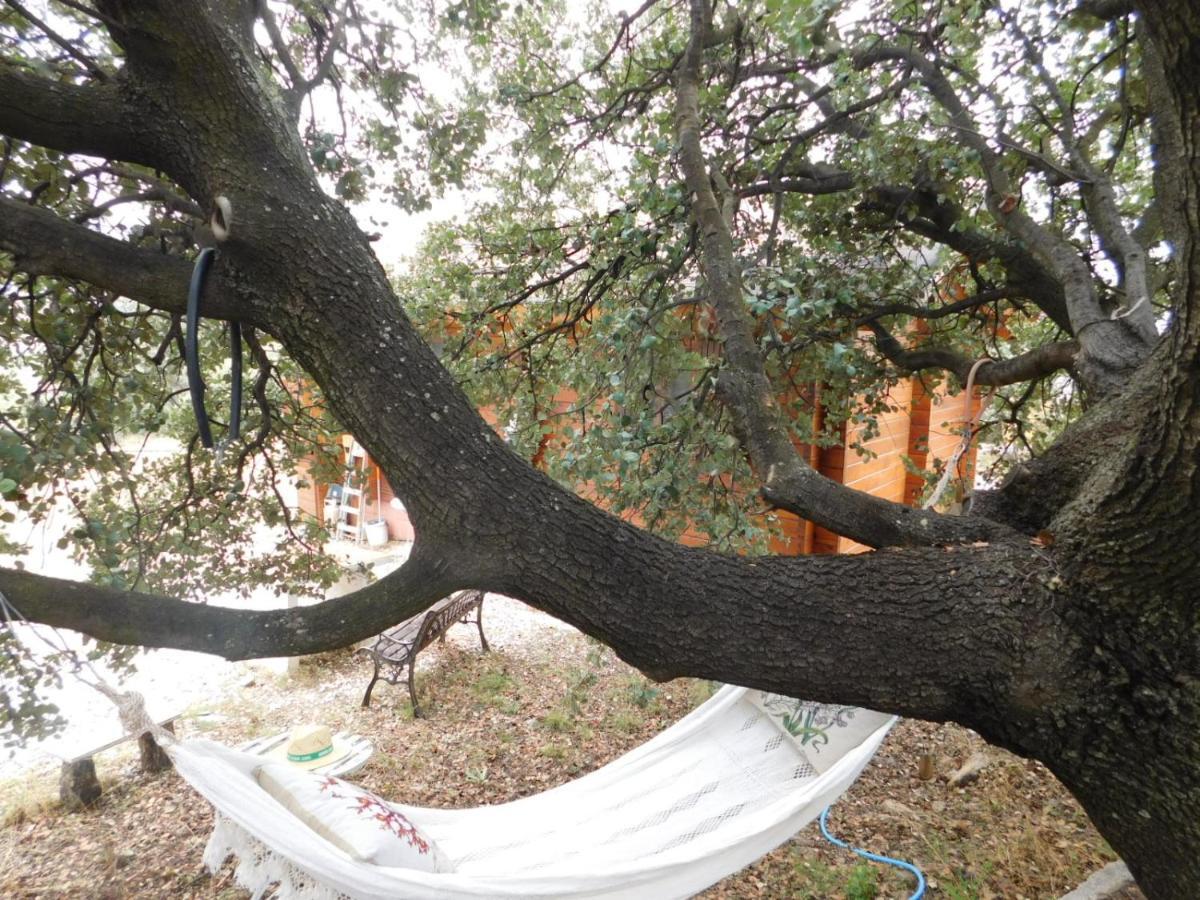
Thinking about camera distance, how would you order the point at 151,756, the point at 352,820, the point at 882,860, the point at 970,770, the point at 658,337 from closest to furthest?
the point at 352,820, the point at 658,337, the point at 882,860, the point at 970,770, the point at 151,756

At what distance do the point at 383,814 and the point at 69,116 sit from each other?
7.15 feet

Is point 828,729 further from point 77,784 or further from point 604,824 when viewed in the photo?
point 77,784

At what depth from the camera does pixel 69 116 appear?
53.2 inches

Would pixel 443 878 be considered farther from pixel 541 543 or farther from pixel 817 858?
pixel 817 858

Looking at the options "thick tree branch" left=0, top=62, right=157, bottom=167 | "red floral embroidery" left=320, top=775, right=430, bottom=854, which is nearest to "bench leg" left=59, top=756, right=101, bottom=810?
"red floral embroidery" left=320, top=775, right=430, bottom=854

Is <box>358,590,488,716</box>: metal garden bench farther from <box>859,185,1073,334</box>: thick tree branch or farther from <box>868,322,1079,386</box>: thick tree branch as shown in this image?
<box>859,185,1073,334</box>: thick tree branch

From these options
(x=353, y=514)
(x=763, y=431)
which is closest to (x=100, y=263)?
(x=763, y=431)

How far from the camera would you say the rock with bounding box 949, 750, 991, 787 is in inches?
132

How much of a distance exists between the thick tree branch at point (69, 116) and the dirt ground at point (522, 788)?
2.38 meters

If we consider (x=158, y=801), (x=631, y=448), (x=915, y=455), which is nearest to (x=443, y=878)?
(x=631, y=448)

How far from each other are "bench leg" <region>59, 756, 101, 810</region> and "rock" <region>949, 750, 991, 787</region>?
4.77 metres

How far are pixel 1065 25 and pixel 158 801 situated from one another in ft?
18.8

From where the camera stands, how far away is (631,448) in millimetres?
2285

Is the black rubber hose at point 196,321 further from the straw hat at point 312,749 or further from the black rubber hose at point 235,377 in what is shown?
the straw hat at point 312,749
